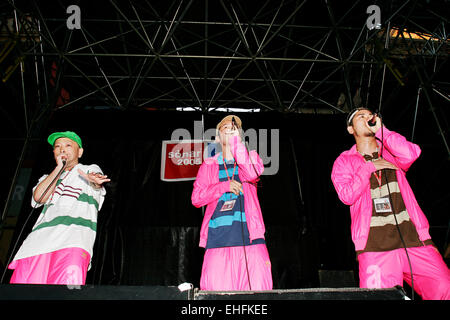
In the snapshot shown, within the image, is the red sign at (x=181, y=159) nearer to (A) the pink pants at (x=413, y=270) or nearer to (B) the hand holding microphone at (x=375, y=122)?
(B) the hand holding microphone at (x=375, y=122)

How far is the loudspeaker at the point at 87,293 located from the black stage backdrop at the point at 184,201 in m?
2.99

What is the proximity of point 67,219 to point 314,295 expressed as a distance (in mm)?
1799

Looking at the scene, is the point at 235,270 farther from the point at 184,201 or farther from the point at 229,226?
the point at 184,201

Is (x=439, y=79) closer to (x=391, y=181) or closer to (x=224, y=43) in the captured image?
(x=224, y=43)

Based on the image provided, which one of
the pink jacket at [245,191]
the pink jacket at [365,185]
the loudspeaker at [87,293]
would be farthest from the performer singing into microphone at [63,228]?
the pink jacket at [365,185]

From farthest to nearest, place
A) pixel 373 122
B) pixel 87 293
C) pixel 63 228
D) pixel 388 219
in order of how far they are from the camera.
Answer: pixel 373 122
pixel 63 228
pixel 388 219
pixel 87 293

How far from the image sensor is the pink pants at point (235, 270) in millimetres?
2166

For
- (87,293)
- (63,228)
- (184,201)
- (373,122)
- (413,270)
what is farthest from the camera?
(184,201)

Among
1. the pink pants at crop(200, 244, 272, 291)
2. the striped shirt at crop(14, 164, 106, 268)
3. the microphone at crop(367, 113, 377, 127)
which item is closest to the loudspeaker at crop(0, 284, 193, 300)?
the pink pants at crop(200, 244, 272, 291)

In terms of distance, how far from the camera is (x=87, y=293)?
1.22 m

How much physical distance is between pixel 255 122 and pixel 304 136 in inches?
28.3

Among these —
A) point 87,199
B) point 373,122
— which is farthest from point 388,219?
point 87,199

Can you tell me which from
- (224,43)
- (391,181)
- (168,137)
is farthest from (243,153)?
(224,43)

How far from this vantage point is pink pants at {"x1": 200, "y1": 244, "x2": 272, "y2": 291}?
2.17 metres
